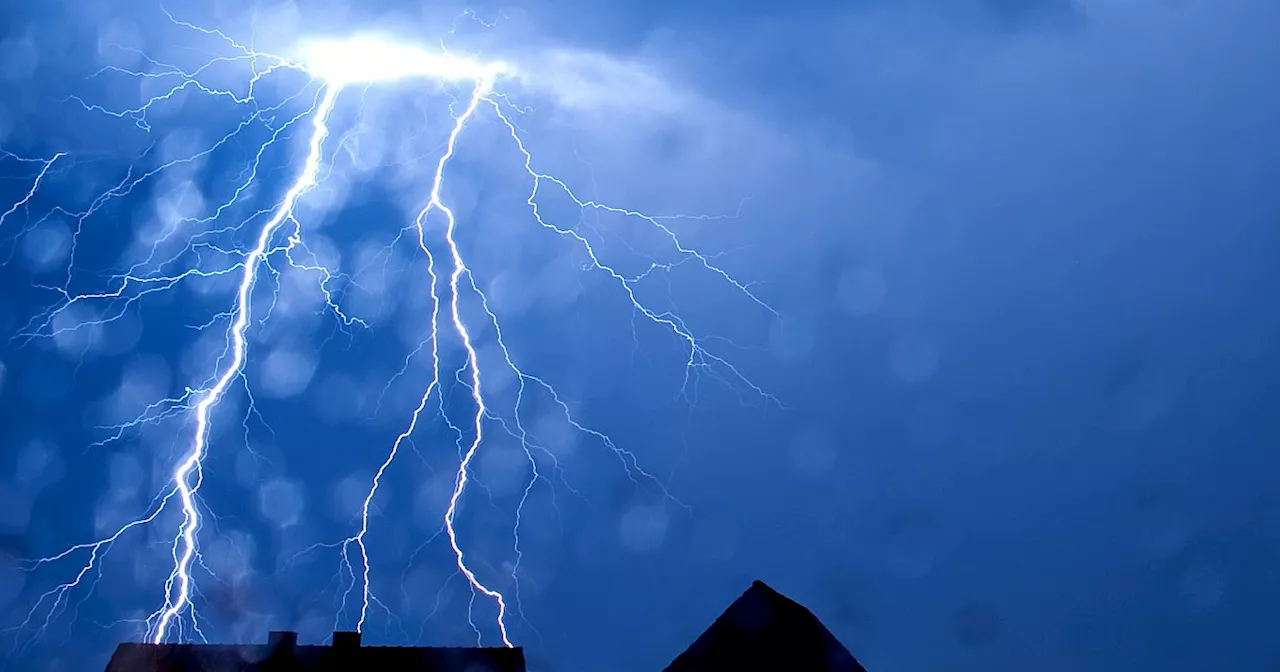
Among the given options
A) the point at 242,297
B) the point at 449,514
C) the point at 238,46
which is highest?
the point at 238,46

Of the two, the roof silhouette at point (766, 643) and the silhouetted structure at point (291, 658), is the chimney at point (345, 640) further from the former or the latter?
the roof silhouette at point (766, 643)

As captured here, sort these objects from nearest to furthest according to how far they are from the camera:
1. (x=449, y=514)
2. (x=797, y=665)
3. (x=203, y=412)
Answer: (x=797, y=665) < (x=449, y=514) < (x=203, y=412)

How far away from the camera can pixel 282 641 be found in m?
7.50

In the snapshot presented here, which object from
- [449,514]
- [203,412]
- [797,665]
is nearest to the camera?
[797,665]

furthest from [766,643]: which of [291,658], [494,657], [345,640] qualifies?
[291,658]

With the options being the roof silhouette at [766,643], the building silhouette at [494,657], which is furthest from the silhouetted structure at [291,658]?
the roof silhouette at [766,643]

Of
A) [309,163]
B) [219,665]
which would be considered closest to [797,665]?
[219,665]

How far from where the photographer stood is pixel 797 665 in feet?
23.0

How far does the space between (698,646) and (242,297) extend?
6615 millimetres

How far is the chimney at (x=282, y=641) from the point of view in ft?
24.5

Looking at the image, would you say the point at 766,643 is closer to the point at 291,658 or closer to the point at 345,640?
the point at 345,640

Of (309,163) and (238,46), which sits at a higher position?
(238,46)

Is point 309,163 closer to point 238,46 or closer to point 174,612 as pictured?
point 238,46

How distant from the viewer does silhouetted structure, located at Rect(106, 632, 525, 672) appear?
289 inches
